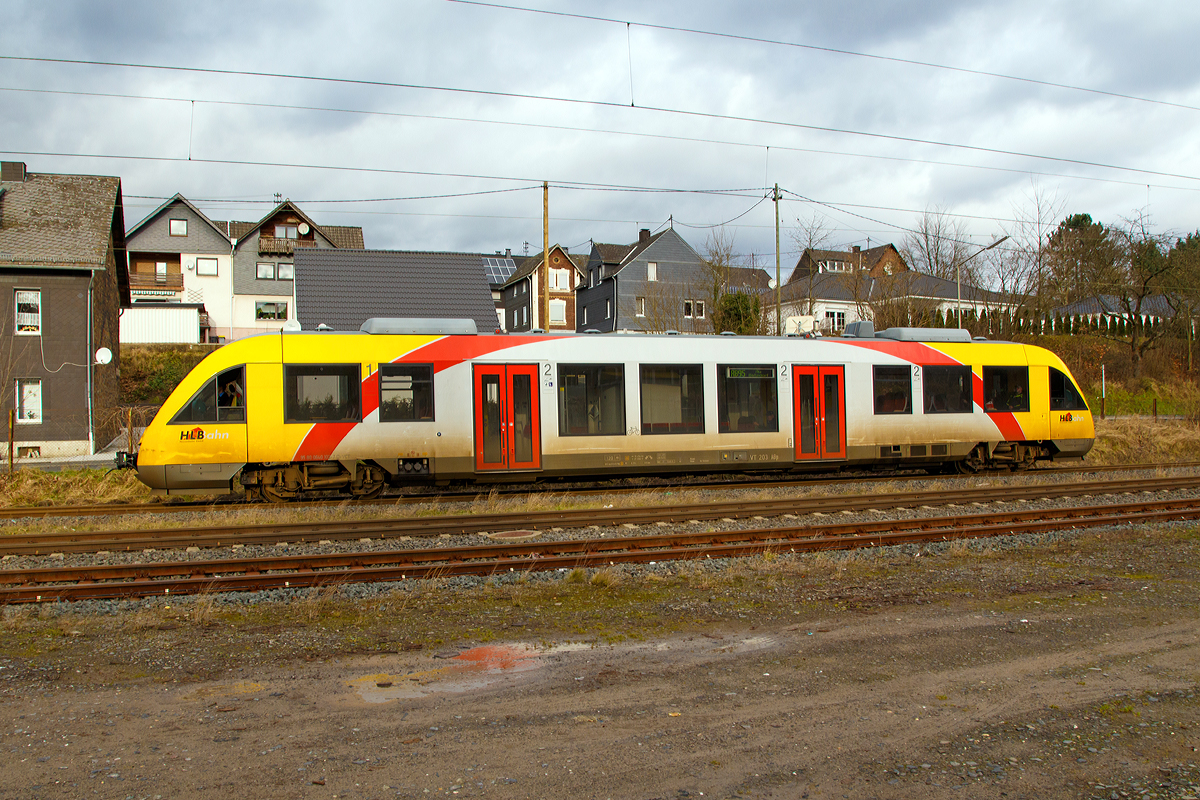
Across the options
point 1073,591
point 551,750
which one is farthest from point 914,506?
point 551,750

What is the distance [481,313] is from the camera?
27.2 metres

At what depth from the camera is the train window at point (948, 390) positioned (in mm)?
15961

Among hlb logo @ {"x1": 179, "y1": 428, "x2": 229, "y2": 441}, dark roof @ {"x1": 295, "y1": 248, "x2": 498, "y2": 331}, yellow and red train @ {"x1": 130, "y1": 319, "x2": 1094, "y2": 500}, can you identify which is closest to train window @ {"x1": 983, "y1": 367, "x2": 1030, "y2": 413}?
yellow and red train @ {"x1": 130, "y1": 319, "x2": 1094, "y2": 500}

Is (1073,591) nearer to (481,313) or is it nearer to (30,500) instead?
(30,500)

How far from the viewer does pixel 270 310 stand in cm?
5053

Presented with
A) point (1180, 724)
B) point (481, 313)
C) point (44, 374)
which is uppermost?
point (481, 313)

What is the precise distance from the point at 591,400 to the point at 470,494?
2741 mm

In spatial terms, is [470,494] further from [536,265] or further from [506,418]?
[536,265]

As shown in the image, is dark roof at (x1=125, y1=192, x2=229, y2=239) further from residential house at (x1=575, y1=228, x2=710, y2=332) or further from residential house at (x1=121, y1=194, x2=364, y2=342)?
residential house at (x1=575, y1=228, x2=710, y2=332)

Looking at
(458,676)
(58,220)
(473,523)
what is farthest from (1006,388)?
(58,220)

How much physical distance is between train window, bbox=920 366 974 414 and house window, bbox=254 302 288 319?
43503 mm

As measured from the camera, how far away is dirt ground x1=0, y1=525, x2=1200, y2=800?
388cm

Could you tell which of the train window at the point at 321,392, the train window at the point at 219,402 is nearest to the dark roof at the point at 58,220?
the train window at the point at 219,402

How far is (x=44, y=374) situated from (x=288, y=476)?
1549cm
